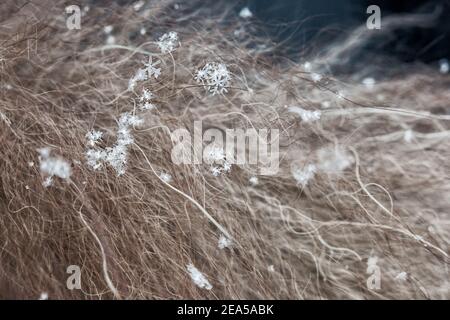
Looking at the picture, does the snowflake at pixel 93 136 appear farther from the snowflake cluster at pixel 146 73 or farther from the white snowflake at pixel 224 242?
the white snowflake at pixel 224 242

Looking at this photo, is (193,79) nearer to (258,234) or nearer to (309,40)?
(309,40)

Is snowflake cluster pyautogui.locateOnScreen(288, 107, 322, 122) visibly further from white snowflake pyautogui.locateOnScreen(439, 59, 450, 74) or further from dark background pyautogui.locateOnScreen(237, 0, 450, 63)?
white snowflake pyautogui.locateOnScreen(439, 59, 450, 74)

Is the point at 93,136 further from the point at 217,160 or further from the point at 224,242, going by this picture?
the point at 224,242

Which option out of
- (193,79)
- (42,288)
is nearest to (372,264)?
(193,79)

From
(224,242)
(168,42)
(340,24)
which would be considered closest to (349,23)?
(340,24)

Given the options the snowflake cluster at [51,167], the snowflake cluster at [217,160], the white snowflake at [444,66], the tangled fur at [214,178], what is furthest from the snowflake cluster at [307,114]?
the snowflake cluster at [51,167]

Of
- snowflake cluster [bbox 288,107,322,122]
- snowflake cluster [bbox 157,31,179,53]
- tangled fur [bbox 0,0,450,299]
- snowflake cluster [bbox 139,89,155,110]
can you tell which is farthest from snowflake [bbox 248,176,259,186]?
snowflake cluster [bbox 157,31,179,53]
